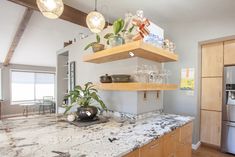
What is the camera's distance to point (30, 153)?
992 millimetres

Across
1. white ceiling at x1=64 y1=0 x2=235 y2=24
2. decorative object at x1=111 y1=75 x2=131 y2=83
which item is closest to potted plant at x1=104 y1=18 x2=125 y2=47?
decorative object at x1=111 y1=75 x2=131 y2=83

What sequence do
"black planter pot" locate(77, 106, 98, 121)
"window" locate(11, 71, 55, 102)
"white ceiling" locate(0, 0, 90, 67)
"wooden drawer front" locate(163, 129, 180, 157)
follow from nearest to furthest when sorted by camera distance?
"wooden drawer front" locate(163, 129, 180, 157) → "black planter pot" locate(77, 106, 98, 121) → "white ceiling" locate(0, 0, 90, 67) → "window" locate(11, 71, 55, 102)

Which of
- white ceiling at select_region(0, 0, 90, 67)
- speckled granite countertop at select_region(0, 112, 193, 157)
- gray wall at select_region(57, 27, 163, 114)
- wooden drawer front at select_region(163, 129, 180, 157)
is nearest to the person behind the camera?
speckled granite countertop at select_region(0, 112, 193, 157)

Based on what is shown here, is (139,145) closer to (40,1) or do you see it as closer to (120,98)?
(120,98)

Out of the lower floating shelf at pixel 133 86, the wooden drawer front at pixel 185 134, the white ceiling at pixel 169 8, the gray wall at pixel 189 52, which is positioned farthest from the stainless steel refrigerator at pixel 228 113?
the lower floating shelf at pixel 133 86

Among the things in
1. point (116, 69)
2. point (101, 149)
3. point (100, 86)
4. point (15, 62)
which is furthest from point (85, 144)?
point (15, 62)

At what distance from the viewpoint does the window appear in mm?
7086

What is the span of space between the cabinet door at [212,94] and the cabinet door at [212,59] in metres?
0.13

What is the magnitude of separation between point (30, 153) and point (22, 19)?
4.25m

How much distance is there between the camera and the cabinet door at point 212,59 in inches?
121

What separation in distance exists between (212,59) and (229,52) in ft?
0.98

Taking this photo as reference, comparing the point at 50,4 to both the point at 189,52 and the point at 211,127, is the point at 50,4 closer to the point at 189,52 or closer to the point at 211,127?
the point at 189,52

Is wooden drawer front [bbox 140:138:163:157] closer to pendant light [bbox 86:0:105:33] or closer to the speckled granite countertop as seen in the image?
the speckled granite countertop

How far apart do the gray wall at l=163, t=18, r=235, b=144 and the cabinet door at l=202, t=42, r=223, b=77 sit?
18cm
